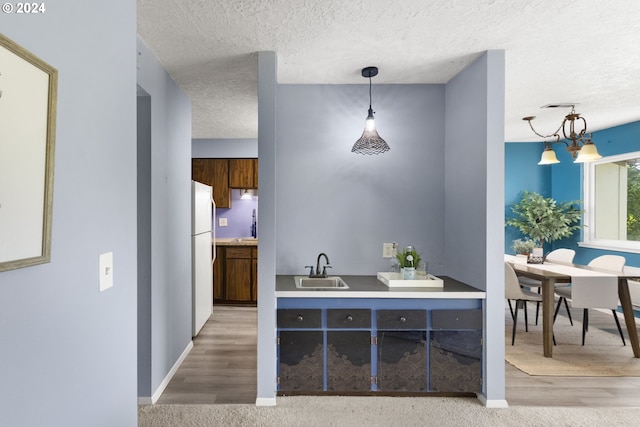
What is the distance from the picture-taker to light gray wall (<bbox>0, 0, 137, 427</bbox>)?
753mm

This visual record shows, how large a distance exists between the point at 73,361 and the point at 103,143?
60 centimetres

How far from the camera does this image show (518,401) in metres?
2.55

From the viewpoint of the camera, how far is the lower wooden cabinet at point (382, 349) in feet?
8.30

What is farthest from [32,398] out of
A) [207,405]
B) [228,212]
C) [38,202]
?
[228,212]

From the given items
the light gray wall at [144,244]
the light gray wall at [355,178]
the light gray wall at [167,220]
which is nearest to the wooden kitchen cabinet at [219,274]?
the light gray wall at [167,220]

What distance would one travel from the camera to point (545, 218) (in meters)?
5.43

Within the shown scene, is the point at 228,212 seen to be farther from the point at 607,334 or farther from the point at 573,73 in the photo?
the point at 607,334

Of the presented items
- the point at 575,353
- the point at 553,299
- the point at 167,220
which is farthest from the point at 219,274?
the point at 575,353

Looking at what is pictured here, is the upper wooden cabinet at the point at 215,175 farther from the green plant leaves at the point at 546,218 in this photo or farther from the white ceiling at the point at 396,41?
the green plant leaves at the point at 546,218

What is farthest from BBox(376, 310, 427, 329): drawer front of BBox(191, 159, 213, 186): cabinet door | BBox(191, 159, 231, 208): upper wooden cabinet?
BBox(191, 159, 213, 186): cabinet door

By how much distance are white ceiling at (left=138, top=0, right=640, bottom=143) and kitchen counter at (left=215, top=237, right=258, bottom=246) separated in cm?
223

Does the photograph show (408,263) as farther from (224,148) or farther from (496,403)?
(224,148)

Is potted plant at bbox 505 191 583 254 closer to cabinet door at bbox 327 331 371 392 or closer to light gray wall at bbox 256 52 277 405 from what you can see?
cabinet door at bbox 327 331 371 392

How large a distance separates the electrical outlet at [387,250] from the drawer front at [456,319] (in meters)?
0.71
